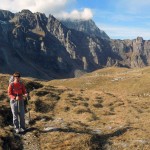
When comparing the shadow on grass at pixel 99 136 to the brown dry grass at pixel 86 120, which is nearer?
the shadow on grass at pixel 99 136


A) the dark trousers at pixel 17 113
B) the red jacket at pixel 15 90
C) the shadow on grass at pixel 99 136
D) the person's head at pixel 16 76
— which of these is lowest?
the shadow on grass at pixel 99 136

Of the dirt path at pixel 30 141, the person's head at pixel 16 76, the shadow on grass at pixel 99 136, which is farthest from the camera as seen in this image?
the person's head at pixel 16 76

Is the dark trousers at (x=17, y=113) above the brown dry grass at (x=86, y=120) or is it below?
above

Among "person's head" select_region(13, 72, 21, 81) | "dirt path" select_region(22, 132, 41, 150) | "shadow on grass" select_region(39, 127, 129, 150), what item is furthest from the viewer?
"person's head" select_region(13, 72, 21, 81)

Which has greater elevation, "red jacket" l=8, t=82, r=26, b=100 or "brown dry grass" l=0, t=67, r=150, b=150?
"red jacket" l=8, t=82, r=26, b=100

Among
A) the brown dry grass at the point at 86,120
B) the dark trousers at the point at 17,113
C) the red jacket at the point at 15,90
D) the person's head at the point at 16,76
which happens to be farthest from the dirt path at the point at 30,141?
the person's head at the point at 16,76

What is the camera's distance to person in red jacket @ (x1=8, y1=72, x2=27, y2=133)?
23.3 m

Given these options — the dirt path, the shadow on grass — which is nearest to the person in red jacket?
the dirt path

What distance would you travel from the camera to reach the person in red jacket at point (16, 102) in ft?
76.5

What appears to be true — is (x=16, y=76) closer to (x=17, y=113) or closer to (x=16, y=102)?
(x=16, y=102)

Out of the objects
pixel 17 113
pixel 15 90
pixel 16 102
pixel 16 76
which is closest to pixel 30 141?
pixel 17 113

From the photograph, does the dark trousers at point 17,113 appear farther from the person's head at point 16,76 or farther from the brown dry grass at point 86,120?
the person's head at point 16,76

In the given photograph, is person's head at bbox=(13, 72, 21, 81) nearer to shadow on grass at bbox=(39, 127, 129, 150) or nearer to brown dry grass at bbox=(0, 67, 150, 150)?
brown dry grass at bbox=(0, 67, 150, 150)

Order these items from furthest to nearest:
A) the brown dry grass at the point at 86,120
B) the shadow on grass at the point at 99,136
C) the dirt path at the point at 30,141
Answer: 1. the brown dry grass at the point at 86,120
2. the shadow on grass at the point at 99,136
3. the dirt path at the point at 30,141
